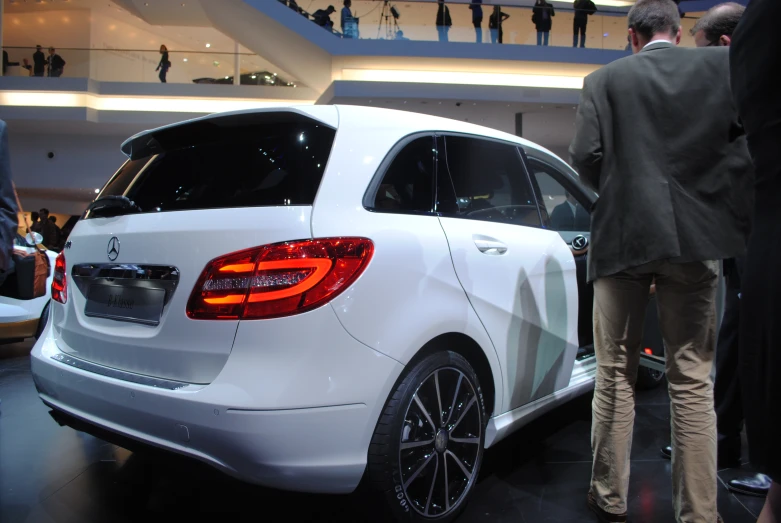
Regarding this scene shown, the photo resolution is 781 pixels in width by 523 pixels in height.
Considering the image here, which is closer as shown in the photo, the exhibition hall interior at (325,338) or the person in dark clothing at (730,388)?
the exhibition hall interior at (325,338)

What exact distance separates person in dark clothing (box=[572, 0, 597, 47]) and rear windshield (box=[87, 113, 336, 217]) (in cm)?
1544

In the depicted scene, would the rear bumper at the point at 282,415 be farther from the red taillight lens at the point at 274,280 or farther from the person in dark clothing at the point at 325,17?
the person in dark clothing at the point at 325,17

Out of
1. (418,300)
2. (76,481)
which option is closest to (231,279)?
(418,300)

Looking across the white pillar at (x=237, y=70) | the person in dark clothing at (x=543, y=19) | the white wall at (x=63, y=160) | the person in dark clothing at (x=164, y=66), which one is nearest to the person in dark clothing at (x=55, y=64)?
the white wall at (x=63, y=160)

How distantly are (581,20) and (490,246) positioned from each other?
15683 millimetres

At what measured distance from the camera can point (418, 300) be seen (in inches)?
68.5

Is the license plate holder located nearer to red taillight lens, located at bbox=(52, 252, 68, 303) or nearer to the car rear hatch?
the car rear hatch

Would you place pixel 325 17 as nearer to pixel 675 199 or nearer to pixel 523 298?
pixel 523 298

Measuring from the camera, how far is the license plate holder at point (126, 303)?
1691mm

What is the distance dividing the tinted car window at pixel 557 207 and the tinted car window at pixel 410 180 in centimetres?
81

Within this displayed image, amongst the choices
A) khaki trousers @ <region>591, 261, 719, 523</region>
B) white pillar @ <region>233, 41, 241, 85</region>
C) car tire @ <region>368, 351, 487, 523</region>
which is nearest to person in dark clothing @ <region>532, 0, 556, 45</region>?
white pillar @ <region>233, 41, 241, 85</region>

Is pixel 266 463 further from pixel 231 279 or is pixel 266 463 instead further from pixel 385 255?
pixel 385 255

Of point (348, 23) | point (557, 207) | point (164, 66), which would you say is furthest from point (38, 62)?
point (557, 207)

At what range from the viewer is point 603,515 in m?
2.02
